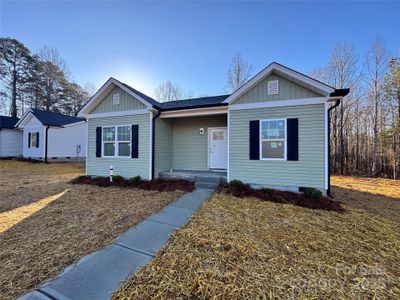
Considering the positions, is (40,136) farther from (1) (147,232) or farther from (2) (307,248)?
(2) (307,248)

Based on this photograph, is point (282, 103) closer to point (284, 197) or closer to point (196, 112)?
point (284, 197)

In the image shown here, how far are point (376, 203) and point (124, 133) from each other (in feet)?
32.9

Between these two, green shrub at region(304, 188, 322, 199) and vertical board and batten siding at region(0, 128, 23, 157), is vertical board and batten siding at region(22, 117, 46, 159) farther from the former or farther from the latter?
green shrub at region(304, 188, 322, 199)

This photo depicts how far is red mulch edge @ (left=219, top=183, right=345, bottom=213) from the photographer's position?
5.54 m

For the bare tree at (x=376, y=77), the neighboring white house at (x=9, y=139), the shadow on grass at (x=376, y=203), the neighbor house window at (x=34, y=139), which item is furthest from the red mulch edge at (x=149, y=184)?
the neighboring white house at (x=9, y=139)

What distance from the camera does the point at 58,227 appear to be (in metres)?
4.13

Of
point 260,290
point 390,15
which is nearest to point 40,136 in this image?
point 260,290

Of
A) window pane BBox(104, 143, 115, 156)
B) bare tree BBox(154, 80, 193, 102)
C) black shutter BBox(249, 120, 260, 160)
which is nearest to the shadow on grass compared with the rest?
black shutter BBox(249, 120, 260, 160)

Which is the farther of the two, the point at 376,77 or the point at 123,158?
the point at 376,77

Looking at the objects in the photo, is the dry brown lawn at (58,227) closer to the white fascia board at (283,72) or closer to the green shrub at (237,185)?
the green shrub at (237,185)

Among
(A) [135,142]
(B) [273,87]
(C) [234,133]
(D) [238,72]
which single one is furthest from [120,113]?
(D) [238,72]

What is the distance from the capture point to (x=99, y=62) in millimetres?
12305

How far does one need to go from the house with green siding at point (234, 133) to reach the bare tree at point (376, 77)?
33.9 ft

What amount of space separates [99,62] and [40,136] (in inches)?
401
